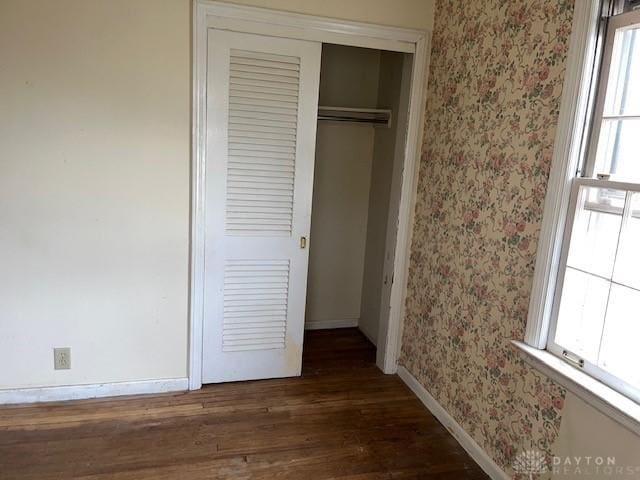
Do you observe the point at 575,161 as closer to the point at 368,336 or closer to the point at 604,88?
the point at 604,88

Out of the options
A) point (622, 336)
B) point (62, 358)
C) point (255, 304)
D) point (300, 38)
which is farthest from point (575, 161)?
point (62, 358)

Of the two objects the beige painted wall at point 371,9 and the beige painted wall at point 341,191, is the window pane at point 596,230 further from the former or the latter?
the beige painted wall at point 341,191

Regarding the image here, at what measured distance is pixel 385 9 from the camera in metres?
2.70

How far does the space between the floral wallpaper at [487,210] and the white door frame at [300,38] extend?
8 cm

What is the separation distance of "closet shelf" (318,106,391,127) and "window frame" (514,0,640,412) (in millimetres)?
1739

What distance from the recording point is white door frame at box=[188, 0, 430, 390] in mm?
2475

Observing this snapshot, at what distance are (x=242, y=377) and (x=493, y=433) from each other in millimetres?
1456

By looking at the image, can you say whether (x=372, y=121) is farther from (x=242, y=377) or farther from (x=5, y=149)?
(x=5, y=149)

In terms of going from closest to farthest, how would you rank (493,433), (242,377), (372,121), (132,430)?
(493,433), (132,430), (242,377), (372,121)

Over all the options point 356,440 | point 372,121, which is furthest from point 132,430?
point 372,121

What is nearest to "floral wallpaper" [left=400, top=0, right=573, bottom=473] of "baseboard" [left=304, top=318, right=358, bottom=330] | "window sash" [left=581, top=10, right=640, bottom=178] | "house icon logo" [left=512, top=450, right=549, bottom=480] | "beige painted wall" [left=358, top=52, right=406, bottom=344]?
"house icon logo" [left=512, top=450, right=549, bottom=480]

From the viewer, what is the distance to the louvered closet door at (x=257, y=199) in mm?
2576

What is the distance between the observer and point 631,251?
1.58 meters

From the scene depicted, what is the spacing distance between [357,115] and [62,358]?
2.44 metres
